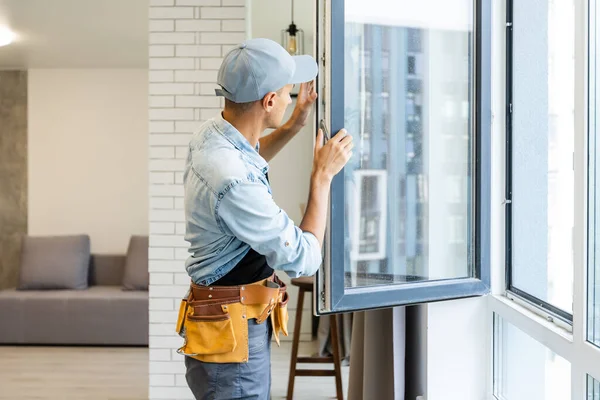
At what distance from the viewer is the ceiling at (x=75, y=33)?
4935 mm

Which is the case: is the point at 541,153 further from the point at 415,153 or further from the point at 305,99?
the point at 305,99

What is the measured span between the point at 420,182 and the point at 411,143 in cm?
13

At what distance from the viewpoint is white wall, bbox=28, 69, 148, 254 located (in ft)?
25.1

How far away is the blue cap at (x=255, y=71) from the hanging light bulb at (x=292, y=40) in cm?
303

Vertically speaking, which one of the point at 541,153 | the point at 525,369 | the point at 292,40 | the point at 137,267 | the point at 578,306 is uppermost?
the point at 292,40

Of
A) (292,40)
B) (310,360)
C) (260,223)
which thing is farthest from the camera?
(292,40)

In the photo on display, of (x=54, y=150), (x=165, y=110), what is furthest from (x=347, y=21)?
(x=54, y=150)

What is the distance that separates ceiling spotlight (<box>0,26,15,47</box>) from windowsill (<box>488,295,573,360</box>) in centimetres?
472

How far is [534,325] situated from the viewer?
198 centimetres

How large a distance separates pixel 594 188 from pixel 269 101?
833mm

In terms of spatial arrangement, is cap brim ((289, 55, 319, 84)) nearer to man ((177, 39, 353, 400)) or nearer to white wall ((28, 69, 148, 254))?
man ((177, 39, 353, 400))

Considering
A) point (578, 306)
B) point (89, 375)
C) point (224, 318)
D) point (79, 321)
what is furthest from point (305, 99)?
point (79, 321)

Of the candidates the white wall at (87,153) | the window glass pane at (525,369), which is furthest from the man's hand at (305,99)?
the white wall at (87,153)

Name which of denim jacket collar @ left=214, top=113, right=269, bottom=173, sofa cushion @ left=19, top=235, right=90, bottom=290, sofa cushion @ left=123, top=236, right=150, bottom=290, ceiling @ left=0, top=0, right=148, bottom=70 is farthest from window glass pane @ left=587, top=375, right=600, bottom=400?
sofa cushion @ left=19, top=235, right=90, bottom=290
